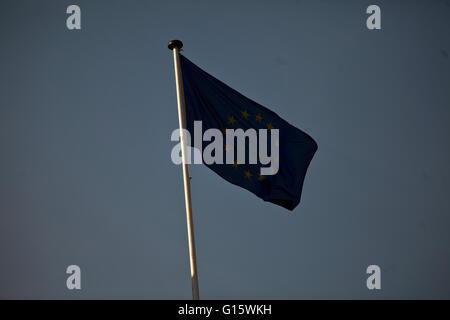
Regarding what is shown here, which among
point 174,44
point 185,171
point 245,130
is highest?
point 174,44

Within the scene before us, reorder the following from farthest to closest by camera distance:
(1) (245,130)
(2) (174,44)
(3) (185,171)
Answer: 1. (1) (245,130)
2. (2) (174,44)
3. (3) (185,171)

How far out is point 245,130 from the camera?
10367 millimetres

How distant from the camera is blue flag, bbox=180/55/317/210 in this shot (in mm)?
9938

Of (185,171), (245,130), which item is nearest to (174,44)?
(245,130)

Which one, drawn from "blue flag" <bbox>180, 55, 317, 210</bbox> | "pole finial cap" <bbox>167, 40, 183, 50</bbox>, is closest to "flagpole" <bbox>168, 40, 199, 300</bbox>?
"pole finial cap" <bbox>167, 40, 183, 50</bbox>

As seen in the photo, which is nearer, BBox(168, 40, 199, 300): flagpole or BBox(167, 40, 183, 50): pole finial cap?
BBox(168, 40, 199, 300): flagpole

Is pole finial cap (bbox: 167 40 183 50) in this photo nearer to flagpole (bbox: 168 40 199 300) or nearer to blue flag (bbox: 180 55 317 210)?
flagpole (bbox: 168 40 199 300)

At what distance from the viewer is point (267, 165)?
10.4m

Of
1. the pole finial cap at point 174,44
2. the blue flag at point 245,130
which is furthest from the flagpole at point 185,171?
the blue flag at point 245,130

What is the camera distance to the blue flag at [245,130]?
32.6 feet

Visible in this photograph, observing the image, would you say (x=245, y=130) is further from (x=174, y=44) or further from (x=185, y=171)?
(x=174, y=44)

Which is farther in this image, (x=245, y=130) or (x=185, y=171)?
(x=245, y=130)
